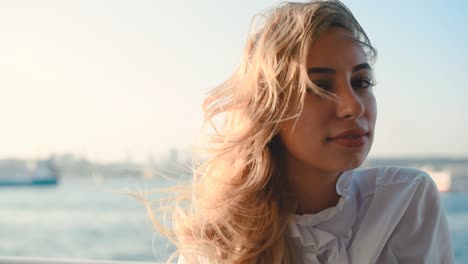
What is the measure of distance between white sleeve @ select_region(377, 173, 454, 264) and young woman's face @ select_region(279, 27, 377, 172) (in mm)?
167

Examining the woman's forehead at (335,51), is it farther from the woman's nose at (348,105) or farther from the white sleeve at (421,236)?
the white sleeve at (421,236)

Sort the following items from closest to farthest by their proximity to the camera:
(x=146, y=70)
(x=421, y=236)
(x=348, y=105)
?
(x=348, y=105)
(x=421, y=236)
(x=146, y=70)

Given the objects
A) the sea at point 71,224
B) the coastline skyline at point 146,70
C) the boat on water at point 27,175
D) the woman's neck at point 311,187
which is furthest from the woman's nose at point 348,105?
the boat on water at point 27,175

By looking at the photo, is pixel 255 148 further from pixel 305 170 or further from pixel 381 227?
pixel 381 227

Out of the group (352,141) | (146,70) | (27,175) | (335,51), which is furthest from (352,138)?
(146,70)

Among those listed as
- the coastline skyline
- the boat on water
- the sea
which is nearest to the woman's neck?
the coastline skyline

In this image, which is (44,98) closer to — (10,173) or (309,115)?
(10,173)

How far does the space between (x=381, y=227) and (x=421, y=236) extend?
67mm

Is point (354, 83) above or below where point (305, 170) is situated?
above

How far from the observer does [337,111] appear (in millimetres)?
797

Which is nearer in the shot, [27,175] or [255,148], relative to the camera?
[255,148]

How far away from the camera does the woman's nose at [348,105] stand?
786 mm

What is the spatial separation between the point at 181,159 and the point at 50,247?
423 inches

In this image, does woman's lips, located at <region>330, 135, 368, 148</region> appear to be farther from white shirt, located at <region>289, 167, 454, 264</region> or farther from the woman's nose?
white shirt, located at <region>289, 167, 454, 264</region>
